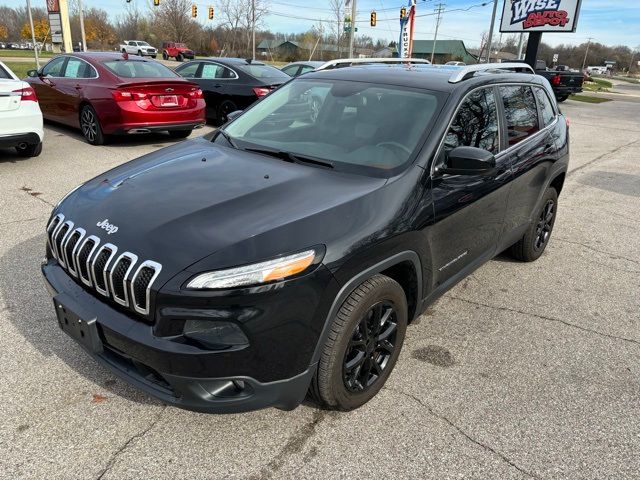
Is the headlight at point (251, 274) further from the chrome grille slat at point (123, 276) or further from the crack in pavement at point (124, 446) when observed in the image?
the crack in pavement at point (124, 446)

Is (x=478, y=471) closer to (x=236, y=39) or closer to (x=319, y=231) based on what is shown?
(x=319, y=231)

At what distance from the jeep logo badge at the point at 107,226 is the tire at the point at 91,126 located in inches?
262

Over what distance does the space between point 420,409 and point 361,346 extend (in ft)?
1.73

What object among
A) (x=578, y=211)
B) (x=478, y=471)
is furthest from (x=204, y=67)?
(x=478, y=471)

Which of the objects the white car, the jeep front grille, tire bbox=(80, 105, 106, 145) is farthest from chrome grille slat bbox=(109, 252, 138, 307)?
tire bbox=(80, 105, 106, 145)

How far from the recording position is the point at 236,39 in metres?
58.8

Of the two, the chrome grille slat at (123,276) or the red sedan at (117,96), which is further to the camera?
the red sedan at (117,96)

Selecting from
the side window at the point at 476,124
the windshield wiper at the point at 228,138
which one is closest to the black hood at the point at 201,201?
the windshield wiper at the point at 228,138

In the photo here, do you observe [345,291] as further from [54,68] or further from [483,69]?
[54,68]

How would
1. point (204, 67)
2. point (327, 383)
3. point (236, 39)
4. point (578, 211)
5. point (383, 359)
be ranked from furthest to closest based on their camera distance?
point (236, 39) < point (204, 67) < point (578, 211) < point (383, 359) < point (327, 383)

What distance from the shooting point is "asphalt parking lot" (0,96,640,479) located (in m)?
2.31

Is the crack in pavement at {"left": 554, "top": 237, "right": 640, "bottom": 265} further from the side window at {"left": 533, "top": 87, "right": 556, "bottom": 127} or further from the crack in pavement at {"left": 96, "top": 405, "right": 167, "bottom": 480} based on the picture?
the crack in pavement at {"left": 96, "top": 405, "right": 167, "bottom": 480}

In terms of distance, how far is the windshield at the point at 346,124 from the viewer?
2.94 m

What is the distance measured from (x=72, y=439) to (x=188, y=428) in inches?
21.3
